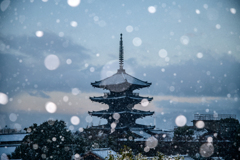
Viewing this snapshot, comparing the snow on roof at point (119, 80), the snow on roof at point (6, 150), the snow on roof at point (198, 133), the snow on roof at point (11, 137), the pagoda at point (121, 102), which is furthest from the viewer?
the snow on roof at point (119, 80)

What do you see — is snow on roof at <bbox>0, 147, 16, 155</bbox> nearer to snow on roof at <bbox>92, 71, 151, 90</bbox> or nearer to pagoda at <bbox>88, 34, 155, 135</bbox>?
pagoda at <bbox>88, 34, 155, 135</bbox>

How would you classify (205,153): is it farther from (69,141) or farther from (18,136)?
(18,136)

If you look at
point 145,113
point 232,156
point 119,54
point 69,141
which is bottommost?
point 232,156

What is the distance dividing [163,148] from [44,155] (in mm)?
18632

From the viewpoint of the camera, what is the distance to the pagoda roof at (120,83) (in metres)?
46.0

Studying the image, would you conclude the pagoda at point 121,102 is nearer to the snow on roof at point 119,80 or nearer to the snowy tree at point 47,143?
the snow on roof at point 119,80

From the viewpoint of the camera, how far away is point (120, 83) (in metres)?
45.5

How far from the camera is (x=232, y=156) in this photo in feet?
107

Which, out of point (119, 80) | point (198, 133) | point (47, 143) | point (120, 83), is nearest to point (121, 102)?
point (120, 83)

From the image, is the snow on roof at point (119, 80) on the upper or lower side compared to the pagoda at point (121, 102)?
upper

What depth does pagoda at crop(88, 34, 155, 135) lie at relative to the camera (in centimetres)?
4547

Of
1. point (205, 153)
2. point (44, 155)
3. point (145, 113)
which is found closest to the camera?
point (44, 155)

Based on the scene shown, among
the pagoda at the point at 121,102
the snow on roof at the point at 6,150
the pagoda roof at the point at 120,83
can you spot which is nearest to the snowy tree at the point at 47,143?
the snow on roof at the point at 6,150

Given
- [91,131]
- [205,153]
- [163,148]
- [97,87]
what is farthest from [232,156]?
[97,87]
